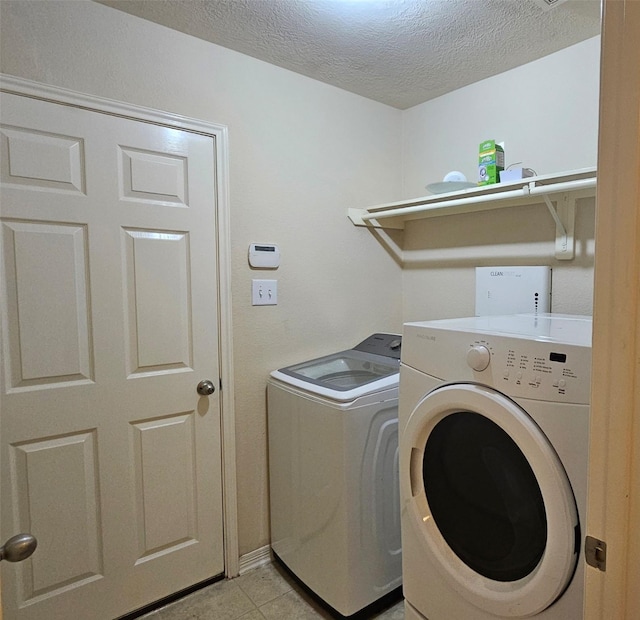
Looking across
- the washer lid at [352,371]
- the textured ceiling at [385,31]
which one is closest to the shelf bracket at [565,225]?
the textured ceiling at [385,31]

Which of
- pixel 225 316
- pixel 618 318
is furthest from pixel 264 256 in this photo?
pixel 618 318

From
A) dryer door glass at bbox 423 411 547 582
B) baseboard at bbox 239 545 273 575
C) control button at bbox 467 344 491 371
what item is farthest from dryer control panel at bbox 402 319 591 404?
baseboard at bbox 239 545 273 575

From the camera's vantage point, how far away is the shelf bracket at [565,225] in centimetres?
175

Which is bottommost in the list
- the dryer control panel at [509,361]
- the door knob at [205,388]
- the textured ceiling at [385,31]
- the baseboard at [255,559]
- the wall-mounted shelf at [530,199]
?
the baseboard at [255,559]

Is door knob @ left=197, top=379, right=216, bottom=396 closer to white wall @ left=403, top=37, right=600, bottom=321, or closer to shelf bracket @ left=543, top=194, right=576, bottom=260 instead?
white wall @ left=403, top=37, right=600, bottom=321

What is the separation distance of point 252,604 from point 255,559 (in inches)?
9.2

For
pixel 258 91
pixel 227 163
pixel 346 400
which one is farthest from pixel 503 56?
pixel 346 400

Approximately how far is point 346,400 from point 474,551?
605mm

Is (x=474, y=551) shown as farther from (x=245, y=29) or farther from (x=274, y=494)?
(x=245, y=29)

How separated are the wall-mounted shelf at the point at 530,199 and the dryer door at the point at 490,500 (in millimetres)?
931

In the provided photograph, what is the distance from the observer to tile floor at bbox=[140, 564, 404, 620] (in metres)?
1.67

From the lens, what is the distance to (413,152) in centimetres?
242

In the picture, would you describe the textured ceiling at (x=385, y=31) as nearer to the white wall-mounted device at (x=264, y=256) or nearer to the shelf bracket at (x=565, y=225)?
the shelf bracket at (x=565, y=225)

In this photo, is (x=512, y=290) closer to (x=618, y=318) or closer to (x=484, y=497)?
(x=484, y=497)
